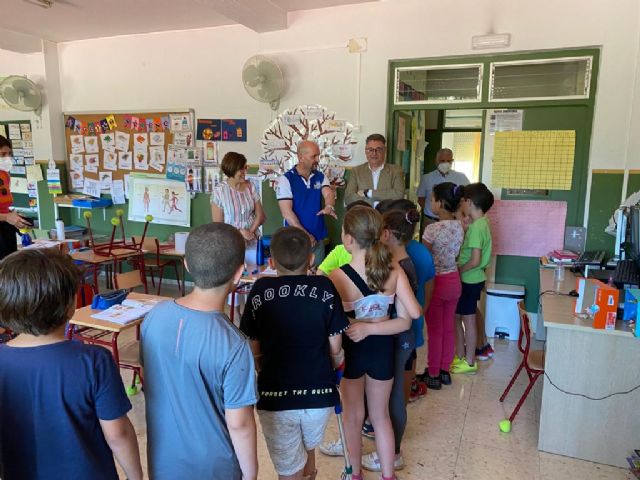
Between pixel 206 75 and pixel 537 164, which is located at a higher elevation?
pixel 206 75

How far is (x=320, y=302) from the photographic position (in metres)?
1.46

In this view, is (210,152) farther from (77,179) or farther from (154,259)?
(77,179)

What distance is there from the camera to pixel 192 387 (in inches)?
47.0

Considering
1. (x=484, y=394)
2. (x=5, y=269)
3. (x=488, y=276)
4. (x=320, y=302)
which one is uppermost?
(x=5, y=269)

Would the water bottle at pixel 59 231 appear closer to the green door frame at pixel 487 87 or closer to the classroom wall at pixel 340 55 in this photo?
the classroom wall at pixel 340 55

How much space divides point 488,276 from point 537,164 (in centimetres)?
109

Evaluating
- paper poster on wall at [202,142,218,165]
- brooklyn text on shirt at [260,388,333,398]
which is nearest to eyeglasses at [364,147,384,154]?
paper poster on wall at [202,142,218,165]

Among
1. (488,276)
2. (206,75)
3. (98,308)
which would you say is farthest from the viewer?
(206,75)

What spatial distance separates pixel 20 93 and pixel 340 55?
3996mm

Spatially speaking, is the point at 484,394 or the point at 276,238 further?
the point at 484,394

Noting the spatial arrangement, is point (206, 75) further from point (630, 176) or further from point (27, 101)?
point (630, 176)

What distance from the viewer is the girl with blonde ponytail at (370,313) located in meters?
1.72

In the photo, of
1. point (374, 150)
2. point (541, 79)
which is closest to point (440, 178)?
point (374, 150)

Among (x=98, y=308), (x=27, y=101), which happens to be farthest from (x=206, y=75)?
(x=98, y=308)
